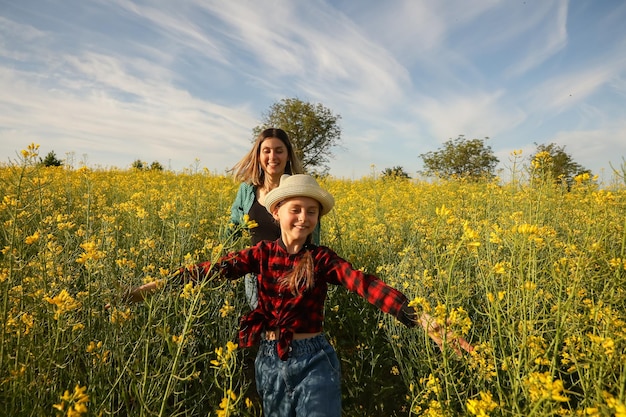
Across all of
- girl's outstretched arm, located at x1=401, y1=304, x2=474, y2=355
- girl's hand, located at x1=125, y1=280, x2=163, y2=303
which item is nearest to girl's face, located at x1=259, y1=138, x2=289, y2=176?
girl's hand, located at x1=125, y1=280, x2=163, y2=303

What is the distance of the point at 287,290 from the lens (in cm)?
170

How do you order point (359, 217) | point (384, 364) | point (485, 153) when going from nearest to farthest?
1. point (384, 364)
2. point (359, 217)
3. point (485, 153)

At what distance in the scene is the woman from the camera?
106 inches

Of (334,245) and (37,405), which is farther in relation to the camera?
(334,245)

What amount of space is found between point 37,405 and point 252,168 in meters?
2.04

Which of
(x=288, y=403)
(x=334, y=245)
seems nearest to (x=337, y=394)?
(x=288, y=403)

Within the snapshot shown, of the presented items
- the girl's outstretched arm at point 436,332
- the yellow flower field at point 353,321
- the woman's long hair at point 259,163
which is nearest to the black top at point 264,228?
the yellow flower field at point 353,321

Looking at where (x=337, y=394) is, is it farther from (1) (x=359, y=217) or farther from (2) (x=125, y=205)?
(1) (x=359, y=217)

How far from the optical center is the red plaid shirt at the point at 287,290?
1586 millimetres

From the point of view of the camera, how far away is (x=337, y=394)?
1.56 m

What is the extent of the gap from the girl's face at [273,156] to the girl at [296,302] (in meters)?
0.93

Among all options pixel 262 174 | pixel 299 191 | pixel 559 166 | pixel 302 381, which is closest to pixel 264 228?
pixel 262 174

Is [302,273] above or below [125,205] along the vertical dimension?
below

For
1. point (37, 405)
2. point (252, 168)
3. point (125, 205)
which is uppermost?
point (252, 168)
